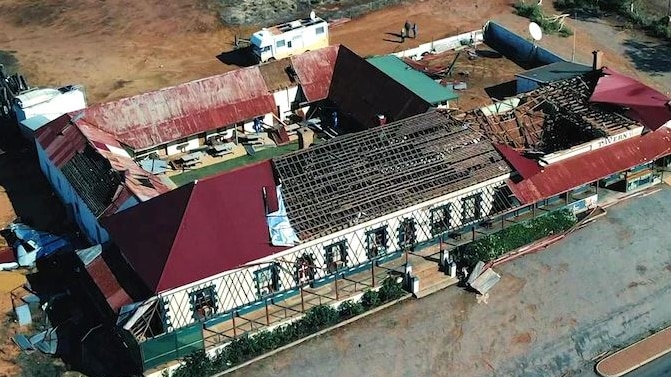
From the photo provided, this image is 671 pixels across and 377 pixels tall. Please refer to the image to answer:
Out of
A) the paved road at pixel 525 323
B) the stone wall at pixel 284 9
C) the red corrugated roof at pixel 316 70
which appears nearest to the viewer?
the paved road at pixel 525 323

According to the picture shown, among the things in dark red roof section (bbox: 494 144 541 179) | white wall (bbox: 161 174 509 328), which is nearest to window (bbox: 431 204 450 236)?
white wall (bbox: 161 174 509 328)

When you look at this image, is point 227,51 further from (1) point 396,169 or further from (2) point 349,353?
(2) point 349,353

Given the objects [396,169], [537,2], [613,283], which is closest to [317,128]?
[396,169]

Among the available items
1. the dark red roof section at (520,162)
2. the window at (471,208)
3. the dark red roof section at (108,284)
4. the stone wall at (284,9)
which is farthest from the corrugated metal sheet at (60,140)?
the stone wall at (284,9)

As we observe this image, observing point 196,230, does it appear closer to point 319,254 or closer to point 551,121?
point 319,254

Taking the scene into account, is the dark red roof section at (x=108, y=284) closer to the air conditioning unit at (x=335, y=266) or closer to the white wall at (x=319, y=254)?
the white wall at (x=319, y=254)

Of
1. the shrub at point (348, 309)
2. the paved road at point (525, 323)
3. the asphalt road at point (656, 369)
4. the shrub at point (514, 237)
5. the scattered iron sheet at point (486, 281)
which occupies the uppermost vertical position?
the shrub at point (514, 237)
